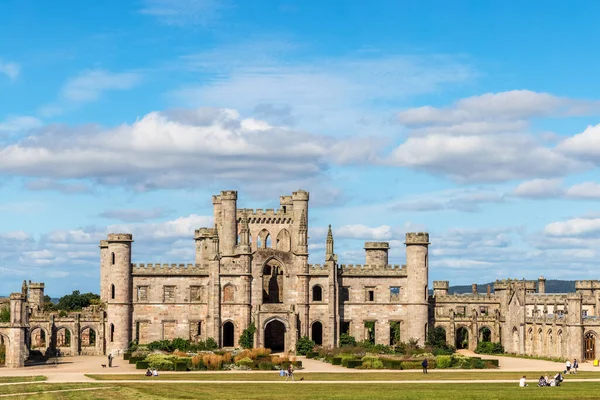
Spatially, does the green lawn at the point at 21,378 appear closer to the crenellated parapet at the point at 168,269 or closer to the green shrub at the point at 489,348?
the crenellated parapet at the point at 168,269

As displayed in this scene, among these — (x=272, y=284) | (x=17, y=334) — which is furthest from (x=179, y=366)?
(x=272, y=284)

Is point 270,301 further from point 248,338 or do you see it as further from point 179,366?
point 179,366

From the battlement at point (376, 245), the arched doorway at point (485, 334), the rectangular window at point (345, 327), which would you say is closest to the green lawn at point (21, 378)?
the rectangular window at point (345, 327)

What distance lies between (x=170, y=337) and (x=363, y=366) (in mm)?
23882

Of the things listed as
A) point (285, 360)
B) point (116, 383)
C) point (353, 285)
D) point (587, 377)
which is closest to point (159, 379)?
point (116, 383)

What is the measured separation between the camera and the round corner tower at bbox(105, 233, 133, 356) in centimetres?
9544

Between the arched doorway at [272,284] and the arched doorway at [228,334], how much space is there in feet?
13.6

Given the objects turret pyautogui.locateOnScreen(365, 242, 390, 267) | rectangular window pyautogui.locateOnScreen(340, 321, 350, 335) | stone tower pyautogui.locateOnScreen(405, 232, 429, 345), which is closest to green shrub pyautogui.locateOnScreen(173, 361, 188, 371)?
rectangular window pyautogui.locateOnScreen(340, 321, 350, 335)

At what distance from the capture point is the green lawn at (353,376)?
227 feet

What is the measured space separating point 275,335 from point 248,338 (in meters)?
5.22

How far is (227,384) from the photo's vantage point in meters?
64.9

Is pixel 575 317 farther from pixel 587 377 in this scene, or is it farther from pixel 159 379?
pixel 159 379

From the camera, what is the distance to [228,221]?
102m

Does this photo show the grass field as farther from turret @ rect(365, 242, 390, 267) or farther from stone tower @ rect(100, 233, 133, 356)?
turret @ rect(365, 242, 390, 267)
